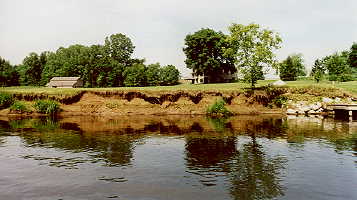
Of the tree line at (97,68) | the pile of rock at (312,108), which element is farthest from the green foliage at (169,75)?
the pile of rock at (312,108)

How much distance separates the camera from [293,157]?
24.2 m

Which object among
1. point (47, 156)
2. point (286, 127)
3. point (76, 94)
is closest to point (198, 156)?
point (47, 156)

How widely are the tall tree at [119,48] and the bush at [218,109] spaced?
68408 millimetres

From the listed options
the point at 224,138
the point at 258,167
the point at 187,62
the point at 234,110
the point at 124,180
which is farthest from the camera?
the point at 187,62

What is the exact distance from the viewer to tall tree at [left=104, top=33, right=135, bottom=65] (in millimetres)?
117875

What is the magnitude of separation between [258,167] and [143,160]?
26.3 ft

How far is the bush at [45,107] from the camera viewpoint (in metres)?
55.2

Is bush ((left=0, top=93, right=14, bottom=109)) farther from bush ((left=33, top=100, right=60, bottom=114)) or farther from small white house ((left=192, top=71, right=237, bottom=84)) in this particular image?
small white house ((left=192, top=71, right=237, bottom=84))

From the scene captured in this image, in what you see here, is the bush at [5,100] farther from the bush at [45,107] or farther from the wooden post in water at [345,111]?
the wooden post in water at [345,111]

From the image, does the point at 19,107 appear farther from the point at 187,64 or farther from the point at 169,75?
the point at 169,75

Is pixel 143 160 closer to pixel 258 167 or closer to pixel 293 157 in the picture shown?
pixel 258 167

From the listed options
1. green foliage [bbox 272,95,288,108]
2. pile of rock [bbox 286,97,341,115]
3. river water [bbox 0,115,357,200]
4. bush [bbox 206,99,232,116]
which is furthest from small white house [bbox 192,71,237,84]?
river water [bbox 0,115,357,200]

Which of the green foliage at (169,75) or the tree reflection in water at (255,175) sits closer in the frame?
the tree reflection in water at (255,175)

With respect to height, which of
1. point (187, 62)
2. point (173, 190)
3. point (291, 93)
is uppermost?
point (187, 62)
